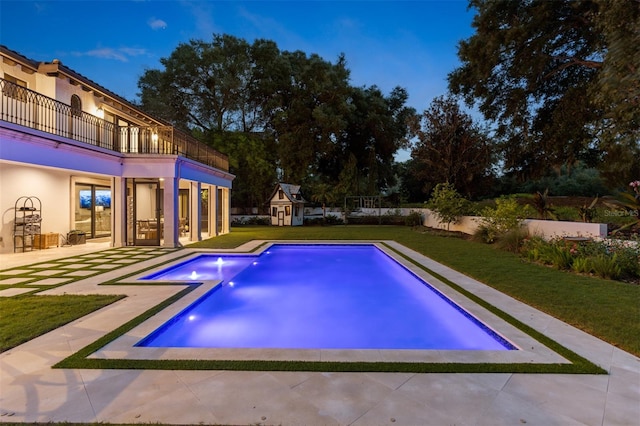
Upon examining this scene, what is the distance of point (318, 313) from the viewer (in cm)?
606

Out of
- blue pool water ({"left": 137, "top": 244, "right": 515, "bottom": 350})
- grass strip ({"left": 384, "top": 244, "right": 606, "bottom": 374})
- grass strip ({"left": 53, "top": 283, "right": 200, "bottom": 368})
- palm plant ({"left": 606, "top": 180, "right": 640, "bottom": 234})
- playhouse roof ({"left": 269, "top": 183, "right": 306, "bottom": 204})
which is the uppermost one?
playhouse roof ({"left": 269, "top": 183, "right": 306, "bottom": 204})

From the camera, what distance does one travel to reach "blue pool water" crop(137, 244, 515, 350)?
461 cm

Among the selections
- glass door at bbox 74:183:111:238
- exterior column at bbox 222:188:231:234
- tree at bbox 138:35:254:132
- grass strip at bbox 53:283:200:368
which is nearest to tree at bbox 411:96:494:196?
exterior column at bbox 222:188:231:234

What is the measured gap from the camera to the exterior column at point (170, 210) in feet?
39.9

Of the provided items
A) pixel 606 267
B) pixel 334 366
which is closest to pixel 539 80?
pixel 606 267

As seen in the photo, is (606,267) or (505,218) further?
(505,218)

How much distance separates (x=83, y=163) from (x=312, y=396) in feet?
34.5

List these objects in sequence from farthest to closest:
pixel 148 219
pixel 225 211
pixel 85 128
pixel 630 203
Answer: pixel 225 211 → pixel 148 219 → pixel 85 128 → pixel 630 203

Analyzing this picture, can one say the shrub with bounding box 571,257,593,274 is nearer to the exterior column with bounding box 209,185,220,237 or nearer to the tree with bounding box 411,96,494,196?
the tree with bounding box 411,96,494,196

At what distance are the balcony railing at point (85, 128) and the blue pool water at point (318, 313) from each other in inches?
215

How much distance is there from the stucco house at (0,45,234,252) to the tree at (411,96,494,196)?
13504 mm

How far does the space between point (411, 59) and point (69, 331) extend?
3541 centimetres

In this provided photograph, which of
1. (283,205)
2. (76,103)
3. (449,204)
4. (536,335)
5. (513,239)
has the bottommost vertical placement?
(536,335)

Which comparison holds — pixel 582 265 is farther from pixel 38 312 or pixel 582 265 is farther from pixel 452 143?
pixel 452 143
